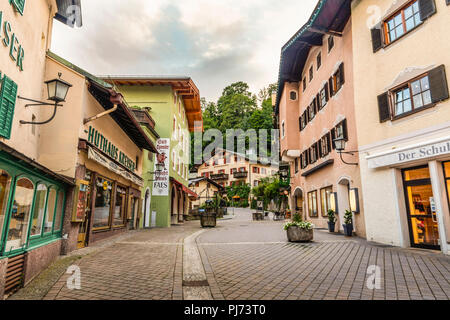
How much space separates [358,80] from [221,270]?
9769 millimetres

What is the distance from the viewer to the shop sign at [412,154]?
7.91 metres

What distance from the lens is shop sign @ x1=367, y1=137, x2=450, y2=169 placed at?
7.91 meters

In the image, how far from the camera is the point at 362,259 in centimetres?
692

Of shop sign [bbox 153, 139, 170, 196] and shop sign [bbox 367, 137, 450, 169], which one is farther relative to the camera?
shop sign [bbox 153, 139, 170, 196]

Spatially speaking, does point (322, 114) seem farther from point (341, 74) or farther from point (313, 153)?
point (341, 74)

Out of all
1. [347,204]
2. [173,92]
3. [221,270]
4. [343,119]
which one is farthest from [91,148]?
[173,92]

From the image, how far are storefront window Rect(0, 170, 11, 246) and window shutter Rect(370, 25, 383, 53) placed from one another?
1196cm

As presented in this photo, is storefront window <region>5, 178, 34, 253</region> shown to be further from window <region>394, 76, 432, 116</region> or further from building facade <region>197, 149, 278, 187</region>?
building facade <region>197, 149, 278, 187</region>

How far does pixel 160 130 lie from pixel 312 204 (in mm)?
12242

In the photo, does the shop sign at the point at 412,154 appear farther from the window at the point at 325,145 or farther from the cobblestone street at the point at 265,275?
the window at the point at 325,145

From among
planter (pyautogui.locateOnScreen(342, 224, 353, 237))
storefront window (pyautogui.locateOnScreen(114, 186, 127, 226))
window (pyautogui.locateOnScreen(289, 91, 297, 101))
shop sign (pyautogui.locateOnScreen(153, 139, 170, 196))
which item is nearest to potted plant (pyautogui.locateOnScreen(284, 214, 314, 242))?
planter (pyautogui.locateOnScreen(342, 224, 353, 237))

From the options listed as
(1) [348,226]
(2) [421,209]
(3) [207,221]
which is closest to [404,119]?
(2) [421,209]

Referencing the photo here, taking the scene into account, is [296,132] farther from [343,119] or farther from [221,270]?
[221,270]

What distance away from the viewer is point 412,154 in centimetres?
874
